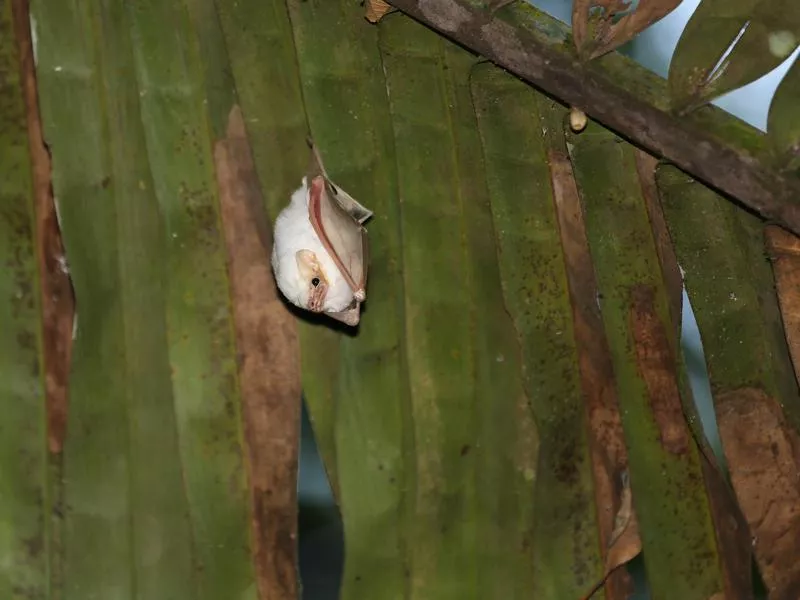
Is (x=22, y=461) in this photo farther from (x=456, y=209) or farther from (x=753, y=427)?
(x=753, y=427)

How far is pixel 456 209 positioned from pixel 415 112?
5.3 inches

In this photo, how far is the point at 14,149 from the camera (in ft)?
3.47

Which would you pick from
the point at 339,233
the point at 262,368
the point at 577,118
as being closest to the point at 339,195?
the point at 339,233

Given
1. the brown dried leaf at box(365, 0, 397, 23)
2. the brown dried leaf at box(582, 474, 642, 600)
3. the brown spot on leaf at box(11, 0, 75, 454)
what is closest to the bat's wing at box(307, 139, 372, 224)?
the brown dried leaf at box(365, 0, 397, 23)

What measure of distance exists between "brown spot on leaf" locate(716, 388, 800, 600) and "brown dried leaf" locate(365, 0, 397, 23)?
0.68m

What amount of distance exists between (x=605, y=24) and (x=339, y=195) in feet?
1.30

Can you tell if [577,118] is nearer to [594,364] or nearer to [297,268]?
[594,364]

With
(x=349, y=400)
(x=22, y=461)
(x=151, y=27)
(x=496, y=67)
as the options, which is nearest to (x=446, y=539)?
(x=349, y=400)

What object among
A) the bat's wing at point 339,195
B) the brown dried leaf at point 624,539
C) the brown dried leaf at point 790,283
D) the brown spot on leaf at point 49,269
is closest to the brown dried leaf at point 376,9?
the bat's wing at point 339,195

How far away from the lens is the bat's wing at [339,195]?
1098 mm

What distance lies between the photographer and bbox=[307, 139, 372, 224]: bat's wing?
110 centimetres

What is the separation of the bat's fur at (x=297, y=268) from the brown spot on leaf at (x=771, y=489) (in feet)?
1.87

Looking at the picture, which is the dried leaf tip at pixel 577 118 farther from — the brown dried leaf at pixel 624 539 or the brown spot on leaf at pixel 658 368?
the brown dried leaf at pixel 624 539

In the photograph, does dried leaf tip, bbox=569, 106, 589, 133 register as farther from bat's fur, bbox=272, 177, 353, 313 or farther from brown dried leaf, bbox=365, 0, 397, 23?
bat's fur, bbox=272, 177, 353, 313
